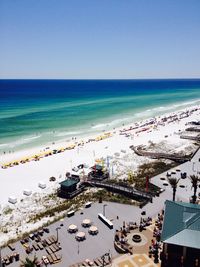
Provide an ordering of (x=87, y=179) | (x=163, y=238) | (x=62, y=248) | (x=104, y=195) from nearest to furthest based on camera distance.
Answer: (x=163, y=238), (x=62, y=248), (x=104, y=195), (x=87, y=179)

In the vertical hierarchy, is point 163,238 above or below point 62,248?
above

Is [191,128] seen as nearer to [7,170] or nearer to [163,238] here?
[7,170]

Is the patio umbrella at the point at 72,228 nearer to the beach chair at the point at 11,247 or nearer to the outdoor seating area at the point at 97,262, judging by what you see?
the outdoor seating area at the point at 97,262

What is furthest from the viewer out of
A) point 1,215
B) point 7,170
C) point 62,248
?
point 7,170

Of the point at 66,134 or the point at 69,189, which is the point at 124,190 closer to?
the point at 69,189

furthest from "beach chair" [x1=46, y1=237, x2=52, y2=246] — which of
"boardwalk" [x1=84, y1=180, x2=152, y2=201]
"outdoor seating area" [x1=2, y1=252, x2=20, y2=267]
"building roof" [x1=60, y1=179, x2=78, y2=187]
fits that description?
"boardwalk" [x1=84, y1=180, x2=152, y2=201]

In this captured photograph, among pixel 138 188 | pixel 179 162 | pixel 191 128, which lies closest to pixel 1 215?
pixel 138 188

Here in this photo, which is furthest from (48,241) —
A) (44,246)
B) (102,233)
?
(102,233)

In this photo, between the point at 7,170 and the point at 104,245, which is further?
the point at 7,170
